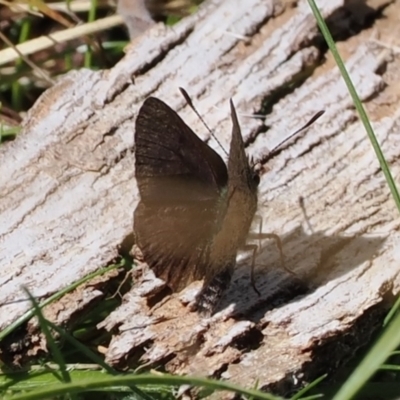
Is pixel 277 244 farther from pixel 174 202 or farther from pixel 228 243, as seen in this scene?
pixel 174 202

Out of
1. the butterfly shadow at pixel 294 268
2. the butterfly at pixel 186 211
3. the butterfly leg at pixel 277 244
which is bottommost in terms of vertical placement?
the butterfly shadow at pixel 294 268

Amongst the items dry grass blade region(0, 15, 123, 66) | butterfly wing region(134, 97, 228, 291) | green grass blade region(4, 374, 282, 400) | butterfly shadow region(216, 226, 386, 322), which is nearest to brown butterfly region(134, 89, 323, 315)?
butterfly wing region(134, 97, 228, 291)

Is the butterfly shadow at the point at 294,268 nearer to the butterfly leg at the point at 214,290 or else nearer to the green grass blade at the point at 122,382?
the butterfly leg at the point at 214,290

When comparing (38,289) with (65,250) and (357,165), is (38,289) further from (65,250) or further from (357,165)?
(357,165)

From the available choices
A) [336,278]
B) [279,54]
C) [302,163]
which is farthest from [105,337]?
[279,54]

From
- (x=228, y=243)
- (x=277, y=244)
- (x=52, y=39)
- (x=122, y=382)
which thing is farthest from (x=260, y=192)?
(x=52, y=39)

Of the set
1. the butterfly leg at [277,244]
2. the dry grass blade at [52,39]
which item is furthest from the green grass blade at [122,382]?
the dry grass blade at [52,39]
